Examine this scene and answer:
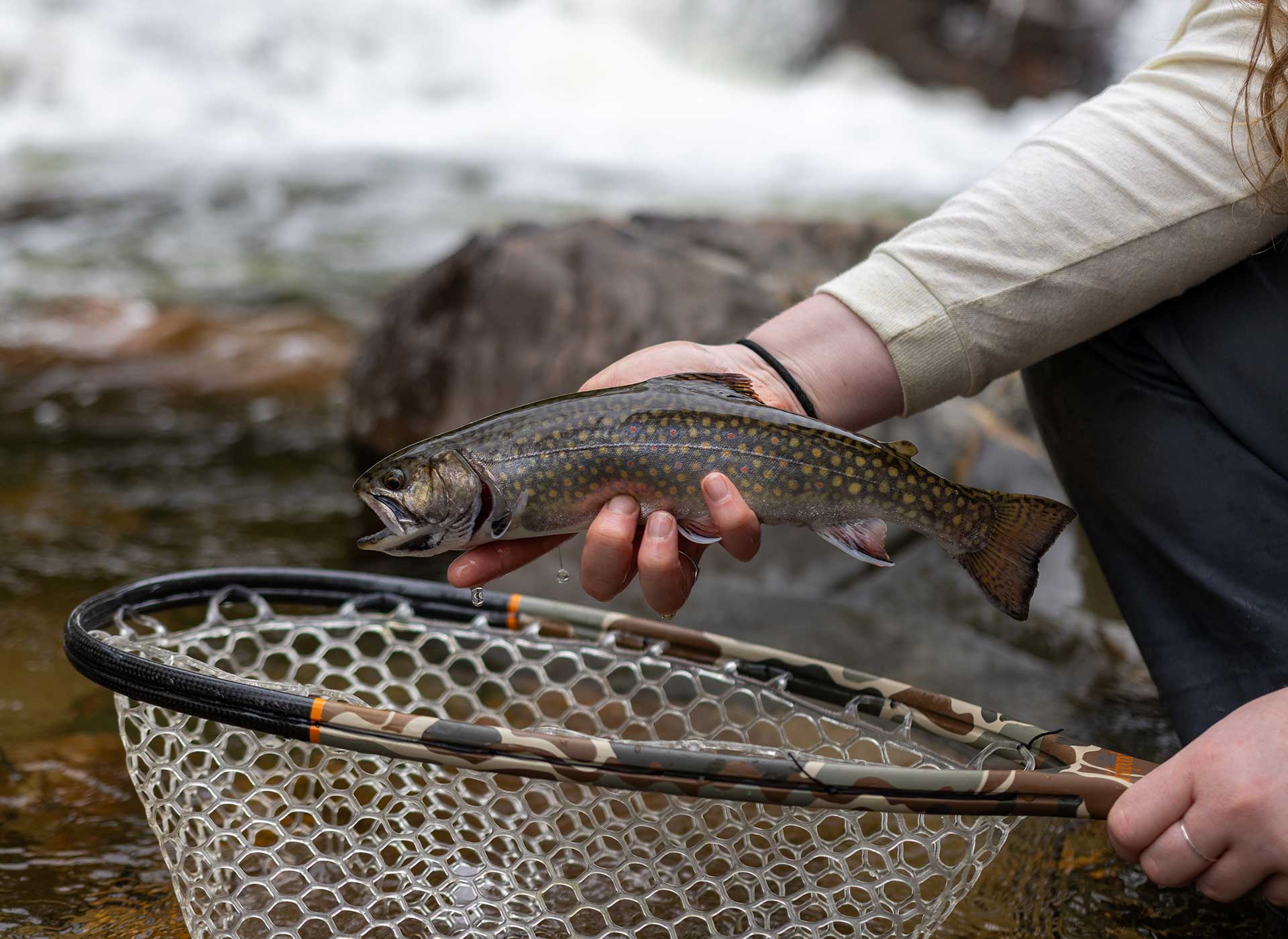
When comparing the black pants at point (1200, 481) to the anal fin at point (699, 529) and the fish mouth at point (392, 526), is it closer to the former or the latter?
the anal fin at point (699, 529)

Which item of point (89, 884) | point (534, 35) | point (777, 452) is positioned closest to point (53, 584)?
point (89, 884)

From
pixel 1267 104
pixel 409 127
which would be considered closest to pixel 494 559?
pixel 1267 104

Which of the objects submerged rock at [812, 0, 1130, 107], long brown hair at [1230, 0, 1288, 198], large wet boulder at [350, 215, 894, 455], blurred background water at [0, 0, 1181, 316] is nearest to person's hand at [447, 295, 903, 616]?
long brown hair at [1230, 0, 1288, 198]

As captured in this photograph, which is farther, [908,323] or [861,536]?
[908,323]

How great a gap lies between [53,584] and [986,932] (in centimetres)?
287

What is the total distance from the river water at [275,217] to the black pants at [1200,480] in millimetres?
536

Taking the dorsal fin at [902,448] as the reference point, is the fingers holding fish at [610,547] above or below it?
below

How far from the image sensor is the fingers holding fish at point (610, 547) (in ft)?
5.43

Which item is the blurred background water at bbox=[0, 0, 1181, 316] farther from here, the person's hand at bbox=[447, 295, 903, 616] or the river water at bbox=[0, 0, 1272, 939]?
the person's hand at bbox=[447, 295, 903, 616]

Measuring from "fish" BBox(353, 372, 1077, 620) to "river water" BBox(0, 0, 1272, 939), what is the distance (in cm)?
79

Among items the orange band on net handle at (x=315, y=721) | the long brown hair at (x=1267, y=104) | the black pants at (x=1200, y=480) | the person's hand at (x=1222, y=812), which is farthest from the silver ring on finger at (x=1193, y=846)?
the orange band on net handle at (x=315, y=721)

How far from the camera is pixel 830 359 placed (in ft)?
6.32

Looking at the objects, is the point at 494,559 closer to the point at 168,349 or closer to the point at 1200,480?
the point at 1200,480

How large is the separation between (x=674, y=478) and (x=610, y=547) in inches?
5.7
